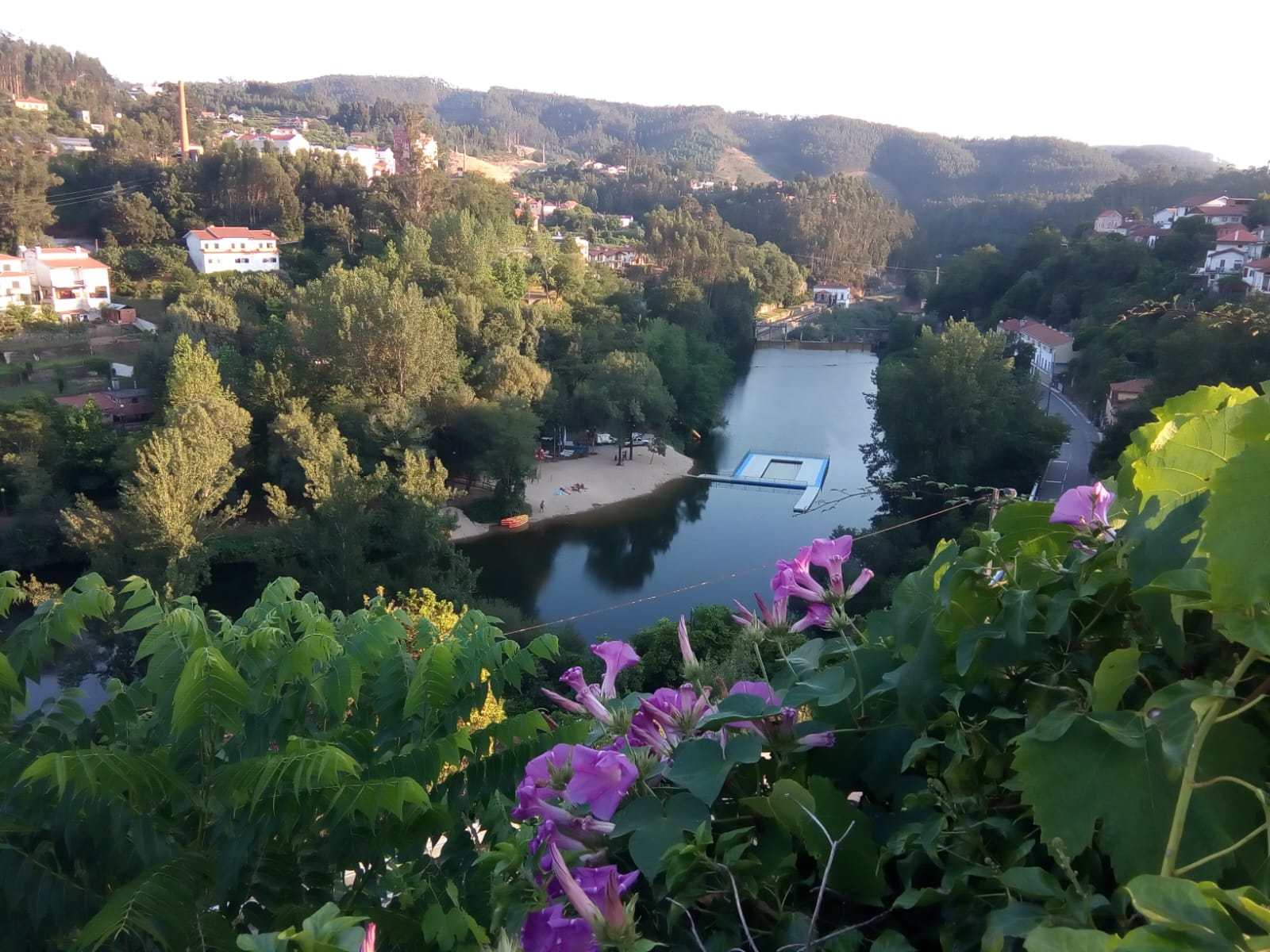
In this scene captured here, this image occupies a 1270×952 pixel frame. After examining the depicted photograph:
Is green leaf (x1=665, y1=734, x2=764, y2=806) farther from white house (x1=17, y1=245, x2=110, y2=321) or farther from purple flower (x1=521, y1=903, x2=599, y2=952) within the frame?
white house (x1=17, y1=245, x2=110, y2=321)

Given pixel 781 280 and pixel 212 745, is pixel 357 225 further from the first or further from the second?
pixel 212 745

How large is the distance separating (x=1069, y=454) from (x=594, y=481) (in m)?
9.20

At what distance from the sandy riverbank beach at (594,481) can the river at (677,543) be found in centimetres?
37

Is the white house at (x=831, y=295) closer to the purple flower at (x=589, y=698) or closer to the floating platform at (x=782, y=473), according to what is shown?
the floating platform at (x=782, y=473)

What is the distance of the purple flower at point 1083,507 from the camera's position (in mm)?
732

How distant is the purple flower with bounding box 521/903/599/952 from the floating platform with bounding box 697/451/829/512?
16.6 m

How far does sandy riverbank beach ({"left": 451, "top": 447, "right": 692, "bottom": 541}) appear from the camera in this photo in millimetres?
16625

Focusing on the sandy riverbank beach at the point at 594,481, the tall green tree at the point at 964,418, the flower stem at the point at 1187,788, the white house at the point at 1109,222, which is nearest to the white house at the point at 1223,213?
the white house at the point at 1109,222

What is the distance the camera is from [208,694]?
4.59 ft

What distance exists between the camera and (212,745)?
1468 mm

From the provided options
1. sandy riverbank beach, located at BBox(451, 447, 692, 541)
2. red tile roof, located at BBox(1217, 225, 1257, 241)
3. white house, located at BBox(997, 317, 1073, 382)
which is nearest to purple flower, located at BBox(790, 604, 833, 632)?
sandy riverbank beach, located at BBox(451, 447, 692, 541)

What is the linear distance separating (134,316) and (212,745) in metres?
24.9

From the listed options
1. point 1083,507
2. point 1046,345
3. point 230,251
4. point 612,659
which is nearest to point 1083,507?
point 1083,507

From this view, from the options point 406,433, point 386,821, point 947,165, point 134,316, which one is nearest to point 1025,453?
point 406,433
